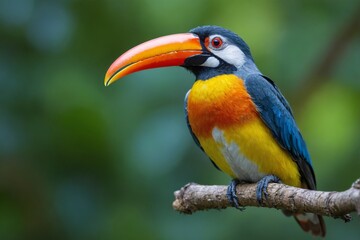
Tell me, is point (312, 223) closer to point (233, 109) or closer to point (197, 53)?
point (233, 109)

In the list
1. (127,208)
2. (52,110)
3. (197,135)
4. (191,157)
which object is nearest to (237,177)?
(197,135)

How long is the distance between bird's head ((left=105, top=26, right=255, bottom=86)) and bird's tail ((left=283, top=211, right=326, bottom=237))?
A: 1181 mm

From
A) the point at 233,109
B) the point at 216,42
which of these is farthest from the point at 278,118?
the point at 216,42

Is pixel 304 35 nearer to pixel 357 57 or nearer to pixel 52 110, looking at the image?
pixel 357 57

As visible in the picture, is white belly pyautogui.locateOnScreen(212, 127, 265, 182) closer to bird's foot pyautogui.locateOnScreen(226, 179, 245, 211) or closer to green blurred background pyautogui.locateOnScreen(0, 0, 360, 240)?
bird's foot pyautogui.locateOnScreen(226, 179, 245, 211)

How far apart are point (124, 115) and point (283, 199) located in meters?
2.29

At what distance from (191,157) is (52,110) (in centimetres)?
125

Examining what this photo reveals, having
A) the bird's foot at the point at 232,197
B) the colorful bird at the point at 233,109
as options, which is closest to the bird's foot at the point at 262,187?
the colorful bird at the point at 233,109

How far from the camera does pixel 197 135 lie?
18.8 ft

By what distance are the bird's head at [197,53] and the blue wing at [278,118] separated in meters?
0.24

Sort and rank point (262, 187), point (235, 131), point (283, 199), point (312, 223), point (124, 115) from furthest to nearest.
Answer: point (124, 115)
point (312, 223)
point (235, 131)
point (262, 187)
point (283, 199)

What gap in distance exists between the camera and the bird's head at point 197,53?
18.8 feet

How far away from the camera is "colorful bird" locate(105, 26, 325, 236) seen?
5527 mm

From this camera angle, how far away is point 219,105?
18.2 ft
